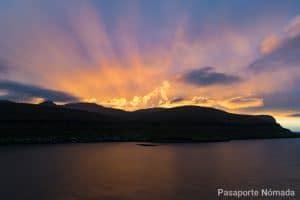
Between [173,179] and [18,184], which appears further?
[173,179]

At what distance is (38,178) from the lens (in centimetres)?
5300

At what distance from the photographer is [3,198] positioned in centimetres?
3791

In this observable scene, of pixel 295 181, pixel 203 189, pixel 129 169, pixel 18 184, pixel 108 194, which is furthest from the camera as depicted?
pixel 129 169

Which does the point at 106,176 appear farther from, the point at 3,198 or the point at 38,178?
the point at 3,198

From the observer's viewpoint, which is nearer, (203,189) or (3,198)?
(3,198)

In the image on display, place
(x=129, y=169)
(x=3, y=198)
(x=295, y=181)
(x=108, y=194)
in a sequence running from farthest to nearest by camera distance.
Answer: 1. (x=129, y=169)
2. (x=295, y=181)
3. (x=108, y=194)
4. (x=3, y=198)

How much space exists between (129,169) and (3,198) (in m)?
30.1

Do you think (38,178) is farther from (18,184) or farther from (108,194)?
(108,194)

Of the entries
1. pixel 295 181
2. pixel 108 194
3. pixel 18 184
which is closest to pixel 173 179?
pixel 108 194

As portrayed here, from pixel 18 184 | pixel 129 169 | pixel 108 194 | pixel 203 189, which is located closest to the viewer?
pixel 108 194

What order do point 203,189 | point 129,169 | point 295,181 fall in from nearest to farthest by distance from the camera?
point 203,189, point 295,181, point 129,169

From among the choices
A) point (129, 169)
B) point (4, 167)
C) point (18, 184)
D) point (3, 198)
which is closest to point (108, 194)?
point (3, 198)

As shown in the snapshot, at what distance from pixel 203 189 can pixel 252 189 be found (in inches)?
244

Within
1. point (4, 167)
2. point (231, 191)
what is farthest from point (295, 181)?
point (4, 167)
